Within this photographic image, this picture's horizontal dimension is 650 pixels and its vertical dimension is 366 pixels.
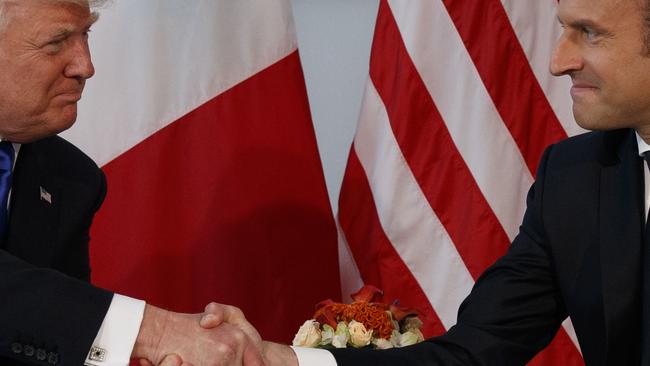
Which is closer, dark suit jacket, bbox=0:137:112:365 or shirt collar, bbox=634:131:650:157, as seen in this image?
dark suit jacket, bbox=0:137:112:365

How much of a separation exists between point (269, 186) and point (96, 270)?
0.50 m

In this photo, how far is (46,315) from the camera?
205cm

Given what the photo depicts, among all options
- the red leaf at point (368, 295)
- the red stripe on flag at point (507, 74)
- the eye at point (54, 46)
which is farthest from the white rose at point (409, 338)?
Answer: the eye at point (54, 46)

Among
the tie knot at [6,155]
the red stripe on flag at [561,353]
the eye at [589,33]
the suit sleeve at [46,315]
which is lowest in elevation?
the red stripe on flag at [561,353]

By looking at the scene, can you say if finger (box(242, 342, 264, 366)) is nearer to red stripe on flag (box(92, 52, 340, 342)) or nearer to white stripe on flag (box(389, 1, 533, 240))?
red stripe on flag (box(92, 52, 340, 342))

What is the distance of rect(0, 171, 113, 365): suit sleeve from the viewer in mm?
2035

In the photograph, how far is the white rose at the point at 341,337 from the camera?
8.01 feet

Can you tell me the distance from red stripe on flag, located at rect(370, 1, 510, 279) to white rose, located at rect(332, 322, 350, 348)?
68 cm

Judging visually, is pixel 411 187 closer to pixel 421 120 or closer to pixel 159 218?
pixel 421 120

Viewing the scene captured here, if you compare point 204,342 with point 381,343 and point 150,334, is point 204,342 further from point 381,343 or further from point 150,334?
point 381,343

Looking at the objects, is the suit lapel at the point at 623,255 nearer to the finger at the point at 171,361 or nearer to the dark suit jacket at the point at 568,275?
the dark suit jacket at the point at 568,275

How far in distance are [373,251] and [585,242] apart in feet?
2.75

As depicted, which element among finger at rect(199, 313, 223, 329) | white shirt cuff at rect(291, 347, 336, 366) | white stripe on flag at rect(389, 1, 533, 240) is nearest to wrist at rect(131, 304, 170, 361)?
finger at rect(199, 313, 223, 329)

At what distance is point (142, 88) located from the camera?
115 inches
